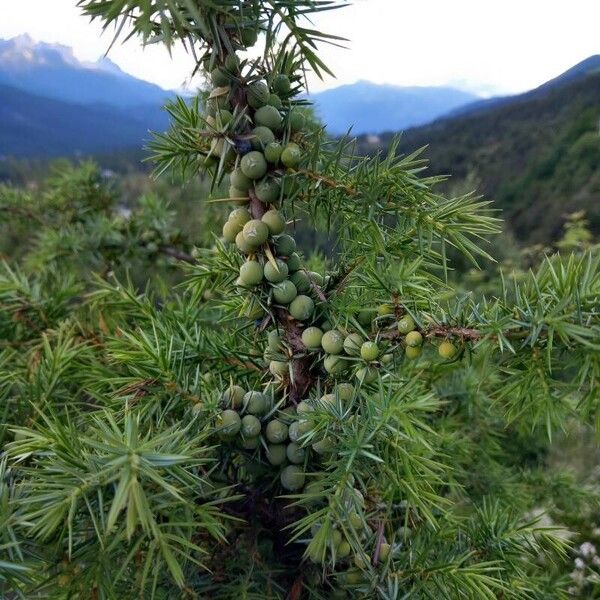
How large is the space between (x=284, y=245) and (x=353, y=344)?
12cm

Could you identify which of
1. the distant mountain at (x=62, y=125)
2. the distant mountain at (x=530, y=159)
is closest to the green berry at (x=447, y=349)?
the distant mountain at (x=530, y=159)

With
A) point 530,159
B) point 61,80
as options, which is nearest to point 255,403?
point 530,159

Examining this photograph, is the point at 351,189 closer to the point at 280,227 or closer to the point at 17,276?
the point at 280,227

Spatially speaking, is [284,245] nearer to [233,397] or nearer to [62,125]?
[233,397]

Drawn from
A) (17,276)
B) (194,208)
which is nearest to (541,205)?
(194,208)

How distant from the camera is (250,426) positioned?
477 mm

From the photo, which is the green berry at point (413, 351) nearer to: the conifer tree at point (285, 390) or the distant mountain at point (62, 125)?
the conifer tree at point (285, 390)

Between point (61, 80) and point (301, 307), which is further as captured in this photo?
point (61, 80)

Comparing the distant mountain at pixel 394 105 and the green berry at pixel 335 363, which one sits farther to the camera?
the distant mountain at pixel 394 105

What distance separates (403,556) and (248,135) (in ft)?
1.41

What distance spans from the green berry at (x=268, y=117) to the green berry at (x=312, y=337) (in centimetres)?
Result: 18

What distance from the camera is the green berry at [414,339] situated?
1.33 ft

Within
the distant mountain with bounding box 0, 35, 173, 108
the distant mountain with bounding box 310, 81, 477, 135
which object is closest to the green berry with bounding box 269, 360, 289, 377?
the distant mountain with bounding box 0, 35, 173, 108

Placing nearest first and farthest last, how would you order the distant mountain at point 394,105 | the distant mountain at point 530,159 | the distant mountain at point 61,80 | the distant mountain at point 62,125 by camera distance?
the distant mountain at point 530,159, the distant mountain at point 394,105, the distant mountain at point 61,80, the distant mountain at point 62,125
